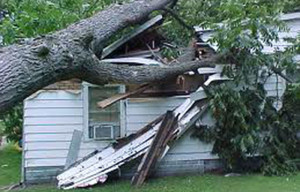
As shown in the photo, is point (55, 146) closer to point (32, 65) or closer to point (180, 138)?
point (180, 138)

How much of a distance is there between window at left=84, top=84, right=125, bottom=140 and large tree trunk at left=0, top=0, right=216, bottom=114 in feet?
9.59

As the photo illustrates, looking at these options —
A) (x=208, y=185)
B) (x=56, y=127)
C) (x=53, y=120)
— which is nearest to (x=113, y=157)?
(x=56, y=127)

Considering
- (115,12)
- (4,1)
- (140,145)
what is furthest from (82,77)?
(4,1)

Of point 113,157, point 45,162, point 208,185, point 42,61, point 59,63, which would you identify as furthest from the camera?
point 45,162

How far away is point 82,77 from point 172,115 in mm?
4194

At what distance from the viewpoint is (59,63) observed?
4.23 meters

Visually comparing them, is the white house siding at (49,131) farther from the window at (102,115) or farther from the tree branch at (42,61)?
the tree branch at (42,61)

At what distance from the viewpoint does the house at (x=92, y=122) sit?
9391 millimetres

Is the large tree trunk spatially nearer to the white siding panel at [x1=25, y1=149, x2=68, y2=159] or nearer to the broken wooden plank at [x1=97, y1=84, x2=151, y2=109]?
the broken wooden plank at [x1=97, y1=84, x2=151, y2=109]

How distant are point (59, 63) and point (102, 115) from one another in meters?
5.50

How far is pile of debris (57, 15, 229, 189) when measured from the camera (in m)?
8.82

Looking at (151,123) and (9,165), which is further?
(9,165)

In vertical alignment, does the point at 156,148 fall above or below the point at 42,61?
below

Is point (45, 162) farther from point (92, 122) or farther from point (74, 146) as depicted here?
point (92, 122)
